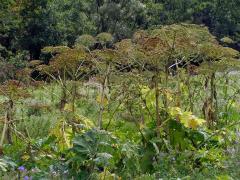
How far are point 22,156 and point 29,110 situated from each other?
182 inches

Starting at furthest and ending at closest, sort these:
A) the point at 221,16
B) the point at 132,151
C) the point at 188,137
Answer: the point at 221,16
the point at 188,137
the point at 132,151

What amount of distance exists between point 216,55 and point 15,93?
2.36 metres

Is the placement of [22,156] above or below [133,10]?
above

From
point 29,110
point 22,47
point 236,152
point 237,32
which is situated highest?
point 236,152

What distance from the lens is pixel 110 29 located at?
3052 cm

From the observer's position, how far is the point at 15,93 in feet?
13.6

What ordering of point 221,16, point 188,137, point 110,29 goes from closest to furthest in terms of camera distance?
point 188,137, point 110,29, point 221,16

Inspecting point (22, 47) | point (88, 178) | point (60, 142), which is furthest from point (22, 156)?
point (22, 47)

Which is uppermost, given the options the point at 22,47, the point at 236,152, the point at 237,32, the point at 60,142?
the point at 60,142

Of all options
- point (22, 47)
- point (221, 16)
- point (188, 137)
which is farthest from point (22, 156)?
point (221, 16)

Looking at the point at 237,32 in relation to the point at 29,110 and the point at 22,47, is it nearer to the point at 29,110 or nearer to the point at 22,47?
the point at 22,47

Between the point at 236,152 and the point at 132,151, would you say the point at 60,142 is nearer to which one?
the point at 132,151

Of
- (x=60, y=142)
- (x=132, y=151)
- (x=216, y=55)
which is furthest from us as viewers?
(x=216, y=55)

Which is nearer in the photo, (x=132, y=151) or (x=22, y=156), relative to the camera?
(x=132, y=151)
